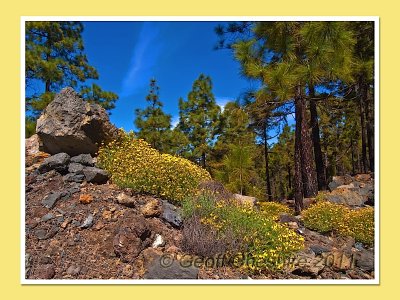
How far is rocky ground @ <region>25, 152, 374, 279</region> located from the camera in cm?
412

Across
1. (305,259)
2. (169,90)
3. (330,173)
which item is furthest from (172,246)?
(330,173)

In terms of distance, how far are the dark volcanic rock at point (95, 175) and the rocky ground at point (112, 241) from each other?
0.01 metres

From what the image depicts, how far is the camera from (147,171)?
5.61 m

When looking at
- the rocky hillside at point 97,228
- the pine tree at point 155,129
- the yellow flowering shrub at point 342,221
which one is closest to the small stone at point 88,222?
the rocky hillside at point 97,228

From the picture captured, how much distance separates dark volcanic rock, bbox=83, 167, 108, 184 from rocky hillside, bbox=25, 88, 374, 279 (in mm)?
15

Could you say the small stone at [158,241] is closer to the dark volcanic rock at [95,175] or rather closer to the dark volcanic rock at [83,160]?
the dark volcanic rock at [95,175]

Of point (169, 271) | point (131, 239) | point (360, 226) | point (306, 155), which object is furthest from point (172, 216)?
point (306, 155)

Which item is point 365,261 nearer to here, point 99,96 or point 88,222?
point 88,222

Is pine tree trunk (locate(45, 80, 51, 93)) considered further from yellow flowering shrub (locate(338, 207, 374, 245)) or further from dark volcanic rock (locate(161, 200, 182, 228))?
yellow flowering shrub (locate(338, 207, 374, 245))

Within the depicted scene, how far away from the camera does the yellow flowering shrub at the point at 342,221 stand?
5469 mm

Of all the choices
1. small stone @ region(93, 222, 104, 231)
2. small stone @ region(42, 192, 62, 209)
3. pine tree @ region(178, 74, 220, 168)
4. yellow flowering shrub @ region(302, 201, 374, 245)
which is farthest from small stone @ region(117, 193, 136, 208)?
pine tree @ region(178, 74, 220, 168)

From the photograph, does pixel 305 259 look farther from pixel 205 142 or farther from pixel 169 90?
pixel 205 142

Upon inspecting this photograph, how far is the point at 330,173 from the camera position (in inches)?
892
